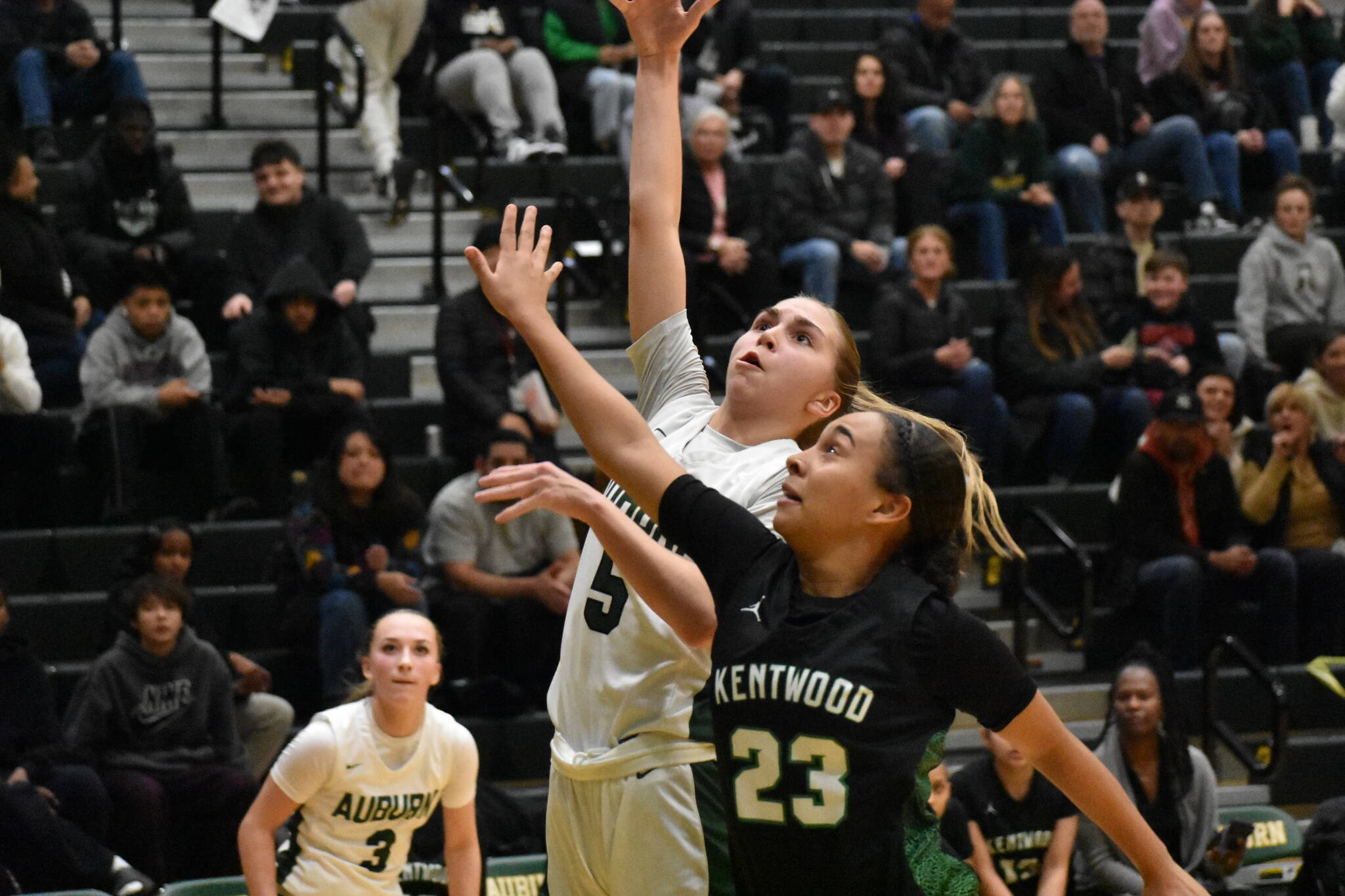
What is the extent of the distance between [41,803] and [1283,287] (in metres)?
6.70

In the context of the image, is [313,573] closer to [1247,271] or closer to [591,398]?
[591,398]

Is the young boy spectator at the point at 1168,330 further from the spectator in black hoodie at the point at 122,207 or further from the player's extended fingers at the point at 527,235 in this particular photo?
the player's extended fingers at the point at 527,235

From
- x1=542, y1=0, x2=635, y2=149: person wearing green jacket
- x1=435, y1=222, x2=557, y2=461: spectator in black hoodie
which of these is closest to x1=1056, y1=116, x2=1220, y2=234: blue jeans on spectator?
Result: x1=542, y1=0, x2=635, y2=149: person wearing green jacket

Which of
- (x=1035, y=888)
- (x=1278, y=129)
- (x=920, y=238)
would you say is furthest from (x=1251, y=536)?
(x=1278, y=129)

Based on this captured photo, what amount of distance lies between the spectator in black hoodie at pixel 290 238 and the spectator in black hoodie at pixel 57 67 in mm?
1266

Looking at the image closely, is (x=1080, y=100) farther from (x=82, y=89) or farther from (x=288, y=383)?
(x=82, y=89)

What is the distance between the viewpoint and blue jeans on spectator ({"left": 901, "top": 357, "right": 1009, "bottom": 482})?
810 centimetres

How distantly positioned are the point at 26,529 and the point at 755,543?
5718 mm

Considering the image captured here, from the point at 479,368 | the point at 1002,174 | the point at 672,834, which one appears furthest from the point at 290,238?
the point at 672,834

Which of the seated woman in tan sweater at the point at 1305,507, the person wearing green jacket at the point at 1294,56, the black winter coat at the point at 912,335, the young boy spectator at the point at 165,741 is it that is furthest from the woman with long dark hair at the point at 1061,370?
the young boy spectator at the point at 165,741

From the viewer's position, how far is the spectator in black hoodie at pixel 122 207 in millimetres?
8109

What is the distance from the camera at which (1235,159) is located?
10.4 m

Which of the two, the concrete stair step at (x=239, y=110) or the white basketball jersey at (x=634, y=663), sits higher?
the concrete stair step at (x=239, y=110)

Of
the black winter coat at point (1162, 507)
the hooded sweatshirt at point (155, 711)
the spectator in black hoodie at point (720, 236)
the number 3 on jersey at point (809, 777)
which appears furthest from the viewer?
the spectator in black hoodie at point (720, 236)
